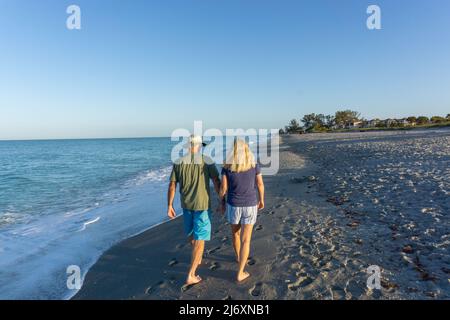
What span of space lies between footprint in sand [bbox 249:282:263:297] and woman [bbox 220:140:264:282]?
255 millimetres

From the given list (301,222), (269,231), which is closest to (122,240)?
(269,231)

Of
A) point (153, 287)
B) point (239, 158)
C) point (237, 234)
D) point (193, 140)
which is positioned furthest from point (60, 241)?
point (239, 158)

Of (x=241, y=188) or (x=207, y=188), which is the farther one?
(x=207, y=188)

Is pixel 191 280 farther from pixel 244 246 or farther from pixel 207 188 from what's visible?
pixel 207 188

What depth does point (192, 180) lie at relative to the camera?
3842mm

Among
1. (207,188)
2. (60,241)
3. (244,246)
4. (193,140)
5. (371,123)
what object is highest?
(371,123)

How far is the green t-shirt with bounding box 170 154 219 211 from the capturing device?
3805 millimetres

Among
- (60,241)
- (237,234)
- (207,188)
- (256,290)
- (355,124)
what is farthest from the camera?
(355,124)

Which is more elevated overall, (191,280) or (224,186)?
(224,186)

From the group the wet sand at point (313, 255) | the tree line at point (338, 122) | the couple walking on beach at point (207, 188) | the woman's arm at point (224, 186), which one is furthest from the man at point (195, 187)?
the tree line at point (338, 122)

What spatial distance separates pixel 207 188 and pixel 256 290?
166 centimetres

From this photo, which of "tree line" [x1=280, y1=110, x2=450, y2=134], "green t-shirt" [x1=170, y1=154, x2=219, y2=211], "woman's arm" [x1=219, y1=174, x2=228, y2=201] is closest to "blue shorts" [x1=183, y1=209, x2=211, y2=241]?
"green t-shirt" [x1=170, y1=154, x2=219, y2=211]
